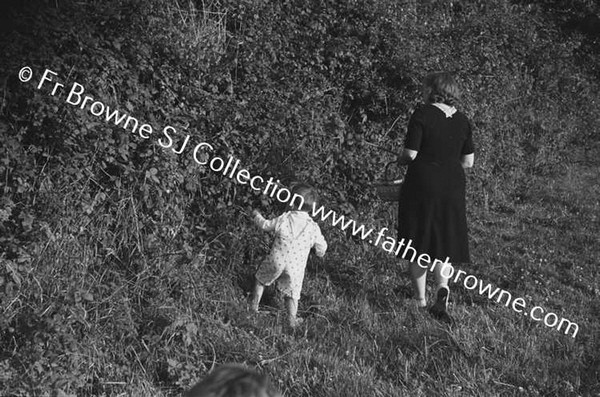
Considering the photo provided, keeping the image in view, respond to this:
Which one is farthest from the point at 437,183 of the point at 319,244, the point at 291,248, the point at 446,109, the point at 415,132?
the point at 291,248

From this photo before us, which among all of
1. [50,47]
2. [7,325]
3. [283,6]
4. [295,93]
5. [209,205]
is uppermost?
[283,6]

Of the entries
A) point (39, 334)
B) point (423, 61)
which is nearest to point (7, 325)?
point (39, 334)

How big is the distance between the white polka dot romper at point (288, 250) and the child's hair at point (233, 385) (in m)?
Result: 3.04

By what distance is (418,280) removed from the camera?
5.53m

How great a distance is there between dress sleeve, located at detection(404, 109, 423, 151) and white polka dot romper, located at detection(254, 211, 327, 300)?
2.89 feet

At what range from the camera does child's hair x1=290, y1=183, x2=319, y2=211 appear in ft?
17.0

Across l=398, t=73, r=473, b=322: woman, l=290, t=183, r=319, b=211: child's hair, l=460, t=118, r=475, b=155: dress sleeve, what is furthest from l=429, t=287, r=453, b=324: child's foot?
l=290, t=183, r=319, b=211: child's hair

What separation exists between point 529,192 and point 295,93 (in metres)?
4.14

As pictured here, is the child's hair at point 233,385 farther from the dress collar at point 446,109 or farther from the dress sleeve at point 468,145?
the dress sleeve at point 468,145

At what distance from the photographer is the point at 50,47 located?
192 inches

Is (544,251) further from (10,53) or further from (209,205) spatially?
(10,53)

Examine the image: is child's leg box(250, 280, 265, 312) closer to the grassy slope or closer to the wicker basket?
the grassy slope

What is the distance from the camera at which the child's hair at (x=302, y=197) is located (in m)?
5.19

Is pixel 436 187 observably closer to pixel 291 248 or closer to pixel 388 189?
pixel 291 248
